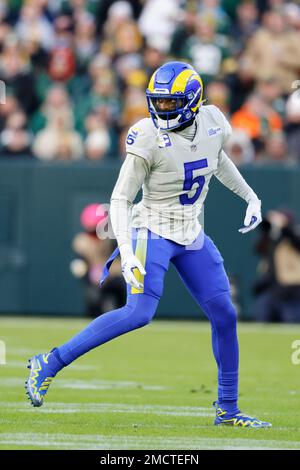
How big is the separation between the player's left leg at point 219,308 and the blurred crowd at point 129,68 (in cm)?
761

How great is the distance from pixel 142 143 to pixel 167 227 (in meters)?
0.48

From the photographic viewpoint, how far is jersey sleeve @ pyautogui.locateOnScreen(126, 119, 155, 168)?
6.20 meters

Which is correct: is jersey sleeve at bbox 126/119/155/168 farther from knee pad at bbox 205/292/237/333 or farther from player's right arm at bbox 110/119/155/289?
knee pad at bbox 205/292/237/333

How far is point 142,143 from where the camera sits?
20.4 feet

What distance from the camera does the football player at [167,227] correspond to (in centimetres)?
620

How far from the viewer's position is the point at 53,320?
14.1 meters

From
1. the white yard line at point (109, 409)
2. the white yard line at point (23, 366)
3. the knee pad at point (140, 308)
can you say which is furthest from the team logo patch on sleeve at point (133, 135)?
the white yard line at point (23, 366)

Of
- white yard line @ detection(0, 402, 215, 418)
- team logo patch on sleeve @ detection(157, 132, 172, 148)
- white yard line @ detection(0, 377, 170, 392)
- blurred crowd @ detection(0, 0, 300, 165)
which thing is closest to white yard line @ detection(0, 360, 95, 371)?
white yard line @ detection(0, 377, 170, 392)

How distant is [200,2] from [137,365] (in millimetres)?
6972

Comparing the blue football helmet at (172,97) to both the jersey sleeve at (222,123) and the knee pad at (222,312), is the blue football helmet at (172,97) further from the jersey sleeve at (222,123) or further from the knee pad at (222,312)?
the knee pad at (222,312)

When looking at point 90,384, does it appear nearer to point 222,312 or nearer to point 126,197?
point 222,312

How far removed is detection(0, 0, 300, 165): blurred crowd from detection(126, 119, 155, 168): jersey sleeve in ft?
25.3
